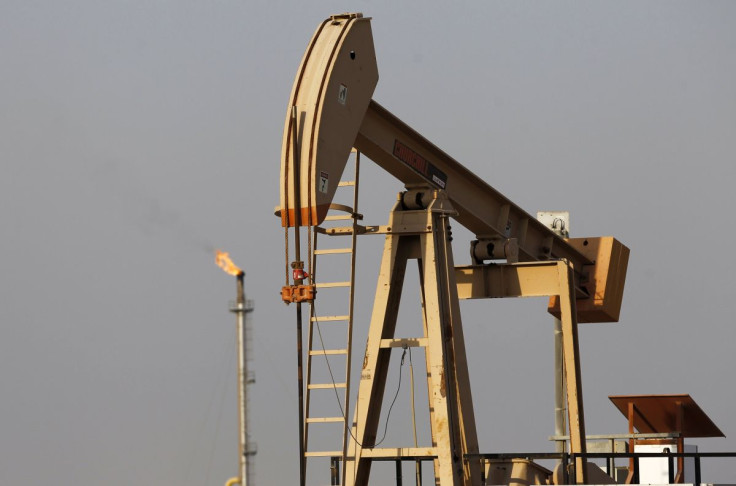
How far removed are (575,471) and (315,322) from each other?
3.74 metres

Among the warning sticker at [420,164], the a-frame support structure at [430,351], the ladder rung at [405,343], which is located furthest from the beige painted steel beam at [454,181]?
the ladder rung at [405,343]

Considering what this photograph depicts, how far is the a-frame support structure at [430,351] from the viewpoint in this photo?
17609mm

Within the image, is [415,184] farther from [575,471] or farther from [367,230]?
[575,471]

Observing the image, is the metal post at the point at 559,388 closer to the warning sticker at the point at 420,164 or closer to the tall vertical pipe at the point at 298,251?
the warning sticker at the point at 420,164

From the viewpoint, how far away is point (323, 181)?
16.6m

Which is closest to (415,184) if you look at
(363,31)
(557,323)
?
(363,31)

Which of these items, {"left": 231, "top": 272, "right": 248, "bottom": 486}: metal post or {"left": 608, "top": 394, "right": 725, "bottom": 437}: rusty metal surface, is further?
{"left": 608, "top": 394, "right": 725, "bottom": 437}: rusty metal surface

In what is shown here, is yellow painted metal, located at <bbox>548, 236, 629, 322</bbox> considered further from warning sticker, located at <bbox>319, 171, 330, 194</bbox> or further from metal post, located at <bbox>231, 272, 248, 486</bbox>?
metal post, located at <bbox>231, 272, 248, 486</bbox>

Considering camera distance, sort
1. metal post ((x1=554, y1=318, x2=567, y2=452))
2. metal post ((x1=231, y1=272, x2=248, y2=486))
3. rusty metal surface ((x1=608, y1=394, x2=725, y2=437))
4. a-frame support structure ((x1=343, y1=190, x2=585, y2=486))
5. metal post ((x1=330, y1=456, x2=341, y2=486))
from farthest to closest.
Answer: metal post ((x1=554, y1=318, x2=567, y2=452)), rusty metal surface ((x1=608, y1=394, x2=725, y2=437)), metal post ((x1=330, y1=456, x2=341, y2=486)), a-frame support structure ((x1=343, y1=190, x2=585, y2=486)), metal post ((x1=231, y1=272, x2=248, y2=486))

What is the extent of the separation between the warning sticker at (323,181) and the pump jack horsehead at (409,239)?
3cm

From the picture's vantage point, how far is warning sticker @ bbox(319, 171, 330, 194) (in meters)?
16.6

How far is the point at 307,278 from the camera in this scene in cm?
1661

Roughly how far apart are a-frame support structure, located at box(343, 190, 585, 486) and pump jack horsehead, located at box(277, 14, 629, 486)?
12 mm

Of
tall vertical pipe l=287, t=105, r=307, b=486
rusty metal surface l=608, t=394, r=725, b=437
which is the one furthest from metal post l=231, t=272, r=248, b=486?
rusty metal surface l=608, t=394, r=725, b=437
